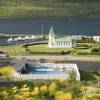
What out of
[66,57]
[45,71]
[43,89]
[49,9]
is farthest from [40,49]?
[49,9]

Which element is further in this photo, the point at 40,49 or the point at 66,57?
the point at 40,49

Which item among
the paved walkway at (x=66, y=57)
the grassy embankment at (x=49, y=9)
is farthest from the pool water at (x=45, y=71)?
the grassy embankment at (x=49, y=9)

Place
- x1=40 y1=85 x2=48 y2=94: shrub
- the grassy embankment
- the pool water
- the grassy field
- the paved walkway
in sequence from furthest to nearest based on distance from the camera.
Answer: the grassy embankment < the grassy field < the paved walkway < the pool water < x1=40 y1=85 x2=48 y2=94: shrub

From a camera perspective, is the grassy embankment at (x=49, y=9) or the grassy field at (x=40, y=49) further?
the grassy embankment at (x=49, y=9)

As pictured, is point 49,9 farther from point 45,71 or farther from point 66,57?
point 45,71

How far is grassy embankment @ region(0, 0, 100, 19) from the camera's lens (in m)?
107

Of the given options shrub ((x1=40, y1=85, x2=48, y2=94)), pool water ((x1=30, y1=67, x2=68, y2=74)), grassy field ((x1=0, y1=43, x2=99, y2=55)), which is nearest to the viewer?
shrub ((x1=40, y1=85, x2=48, y2=94))

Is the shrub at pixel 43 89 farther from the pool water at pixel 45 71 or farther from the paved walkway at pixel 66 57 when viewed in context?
the paved walkway at pixel 66 57

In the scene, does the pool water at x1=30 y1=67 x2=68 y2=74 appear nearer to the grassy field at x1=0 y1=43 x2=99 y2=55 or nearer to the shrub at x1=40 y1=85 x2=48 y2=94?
the grassy field at x1=0 y1=43 x2=99 y2=55

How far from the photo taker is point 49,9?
111 metres

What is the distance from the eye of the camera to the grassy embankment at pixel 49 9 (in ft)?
352

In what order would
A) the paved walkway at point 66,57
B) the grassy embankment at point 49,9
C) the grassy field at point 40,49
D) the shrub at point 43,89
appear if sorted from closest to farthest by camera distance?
the shrub at point 43,89 → the paved walkway at point 66,57 → the grassy field at point 40,49 → the grassy embankment at point 49,9

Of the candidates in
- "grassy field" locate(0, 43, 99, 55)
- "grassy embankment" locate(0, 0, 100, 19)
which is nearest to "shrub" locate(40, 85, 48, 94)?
"grassy field" locate(0, 43, 99, 55)

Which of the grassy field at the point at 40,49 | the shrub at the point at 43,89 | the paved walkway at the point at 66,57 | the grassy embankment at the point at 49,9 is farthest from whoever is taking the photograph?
the grassy embankment at the point at 49,9
